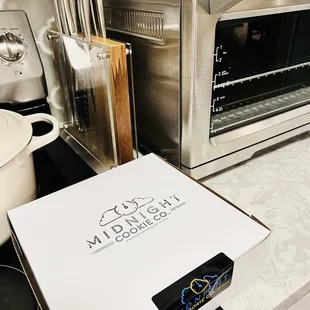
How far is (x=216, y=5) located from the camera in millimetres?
484

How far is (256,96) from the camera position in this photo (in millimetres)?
721

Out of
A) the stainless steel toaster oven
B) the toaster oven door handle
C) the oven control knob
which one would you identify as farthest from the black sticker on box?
the oven control knob

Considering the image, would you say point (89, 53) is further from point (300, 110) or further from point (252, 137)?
point (300, 110)

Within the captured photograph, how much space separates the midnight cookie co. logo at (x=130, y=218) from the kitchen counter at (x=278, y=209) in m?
0.15

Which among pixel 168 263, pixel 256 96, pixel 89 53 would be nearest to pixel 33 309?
pixel 168 263

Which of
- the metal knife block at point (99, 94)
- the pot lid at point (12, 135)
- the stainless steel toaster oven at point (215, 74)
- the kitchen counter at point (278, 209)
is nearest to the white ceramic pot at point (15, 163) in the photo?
the pot lid at point (12, 135)

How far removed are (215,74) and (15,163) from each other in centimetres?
37

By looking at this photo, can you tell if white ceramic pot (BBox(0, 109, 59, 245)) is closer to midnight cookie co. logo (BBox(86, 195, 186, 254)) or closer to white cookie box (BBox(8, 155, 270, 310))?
white cookie box (BBox(8, 155, 270, 310))

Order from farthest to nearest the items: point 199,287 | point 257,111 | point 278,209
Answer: point 257,111 → point 278,209 → point 199,287

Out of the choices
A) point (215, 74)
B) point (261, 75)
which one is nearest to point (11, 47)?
point (215, 74)

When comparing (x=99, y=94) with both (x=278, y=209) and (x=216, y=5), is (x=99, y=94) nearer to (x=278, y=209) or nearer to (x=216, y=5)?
(x=216, y=5)

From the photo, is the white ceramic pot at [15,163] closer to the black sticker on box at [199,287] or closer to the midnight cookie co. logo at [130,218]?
the midnight cookie co. logo at [130,218]

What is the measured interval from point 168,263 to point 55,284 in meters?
0.14

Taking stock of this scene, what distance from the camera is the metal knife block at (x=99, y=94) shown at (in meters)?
0.56
